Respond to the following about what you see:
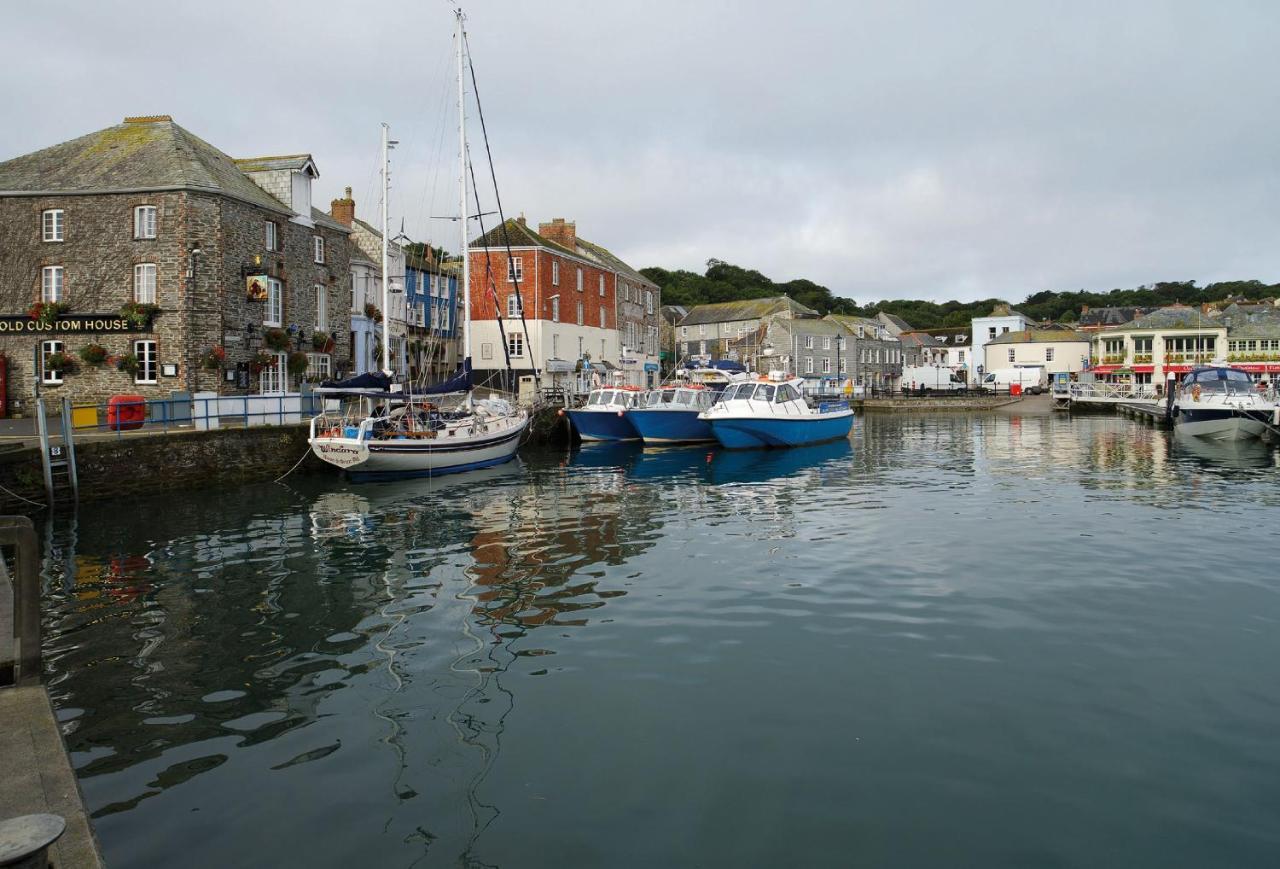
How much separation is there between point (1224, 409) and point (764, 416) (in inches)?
866

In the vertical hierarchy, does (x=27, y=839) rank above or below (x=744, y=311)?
below

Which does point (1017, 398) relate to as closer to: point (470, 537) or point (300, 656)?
point (470, 537)

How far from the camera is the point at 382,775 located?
708 cm

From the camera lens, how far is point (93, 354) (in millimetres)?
30578

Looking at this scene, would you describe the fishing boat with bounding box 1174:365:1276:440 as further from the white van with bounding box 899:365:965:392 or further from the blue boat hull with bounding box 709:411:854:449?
the white van with bounding box 899:365:965:392

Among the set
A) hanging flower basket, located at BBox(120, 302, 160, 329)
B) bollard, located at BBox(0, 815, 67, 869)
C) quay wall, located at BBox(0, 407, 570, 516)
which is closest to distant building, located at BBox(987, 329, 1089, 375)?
quay wall, located at BBox(0, 407, 570, 516)

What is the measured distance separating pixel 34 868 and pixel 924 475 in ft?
87.8

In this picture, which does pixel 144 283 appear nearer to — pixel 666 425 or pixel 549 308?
pixel 666 425

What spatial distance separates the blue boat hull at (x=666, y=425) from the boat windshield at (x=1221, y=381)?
2455 cm

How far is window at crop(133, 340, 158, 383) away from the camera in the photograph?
30891 mm

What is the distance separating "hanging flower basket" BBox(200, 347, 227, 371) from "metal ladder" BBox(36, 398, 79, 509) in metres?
9.96

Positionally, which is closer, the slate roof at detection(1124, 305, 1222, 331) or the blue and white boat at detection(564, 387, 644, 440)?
the blue and white boat at detection(564, 387, 644, 440)

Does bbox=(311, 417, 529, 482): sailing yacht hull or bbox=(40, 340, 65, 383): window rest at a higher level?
bbox=(40, 340, 65, 383): window

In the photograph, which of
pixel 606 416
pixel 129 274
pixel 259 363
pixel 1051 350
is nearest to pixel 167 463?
pixel 259 363
